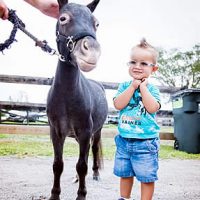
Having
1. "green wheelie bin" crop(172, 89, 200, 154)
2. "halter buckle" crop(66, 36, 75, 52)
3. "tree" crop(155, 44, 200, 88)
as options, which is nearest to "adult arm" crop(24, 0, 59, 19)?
"halter buckle" crop(66, 36, 75, 52)

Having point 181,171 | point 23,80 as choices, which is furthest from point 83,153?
point 23,80

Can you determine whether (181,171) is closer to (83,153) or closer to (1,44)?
(83,153)

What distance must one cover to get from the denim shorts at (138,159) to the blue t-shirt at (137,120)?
44 mm

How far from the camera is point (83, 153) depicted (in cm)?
300

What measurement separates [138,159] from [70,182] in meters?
1.68

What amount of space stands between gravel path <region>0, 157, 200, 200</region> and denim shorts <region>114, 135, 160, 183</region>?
83 cm

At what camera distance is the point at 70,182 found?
381 centimetres

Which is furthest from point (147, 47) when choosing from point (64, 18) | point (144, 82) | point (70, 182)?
point (70, 182)

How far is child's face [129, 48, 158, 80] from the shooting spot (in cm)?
231

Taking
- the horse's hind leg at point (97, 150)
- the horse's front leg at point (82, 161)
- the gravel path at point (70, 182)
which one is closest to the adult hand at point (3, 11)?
the horse's front leg at point (82, 161)

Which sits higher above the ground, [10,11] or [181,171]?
[10,11]

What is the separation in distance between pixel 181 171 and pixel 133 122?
2700mm

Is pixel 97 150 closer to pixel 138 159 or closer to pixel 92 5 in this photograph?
pixel 92 5

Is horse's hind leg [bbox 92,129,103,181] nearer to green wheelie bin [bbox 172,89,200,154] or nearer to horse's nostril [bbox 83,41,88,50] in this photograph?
horse's nostril [bbox 83,41,88,50]
